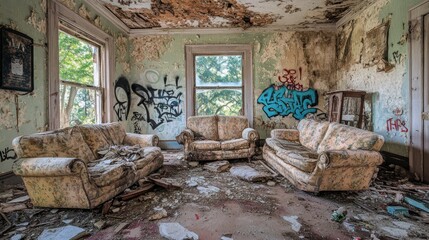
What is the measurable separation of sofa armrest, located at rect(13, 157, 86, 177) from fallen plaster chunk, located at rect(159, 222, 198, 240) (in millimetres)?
960

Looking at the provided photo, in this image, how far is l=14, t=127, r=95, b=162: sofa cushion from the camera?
2.25 m

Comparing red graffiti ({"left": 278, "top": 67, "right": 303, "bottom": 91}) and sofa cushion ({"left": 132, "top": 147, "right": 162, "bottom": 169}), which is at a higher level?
red graffiti ({"left": 278, "top": 67, "right": 303, "bottom": 91})

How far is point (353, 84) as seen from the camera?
466cm

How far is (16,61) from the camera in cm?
267

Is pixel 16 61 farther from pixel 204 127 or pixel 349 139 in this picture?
pixel 349 139

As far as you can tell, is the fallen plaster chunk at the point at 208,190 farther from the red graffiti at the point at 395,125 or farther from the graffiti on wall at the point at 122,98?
the graffiti on wall at the point at 122,98

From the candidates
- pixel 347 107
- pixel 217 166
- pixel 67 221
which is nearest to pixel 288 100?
pixel 347 107

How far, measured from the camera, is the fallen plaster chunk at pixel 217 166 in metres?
3.68

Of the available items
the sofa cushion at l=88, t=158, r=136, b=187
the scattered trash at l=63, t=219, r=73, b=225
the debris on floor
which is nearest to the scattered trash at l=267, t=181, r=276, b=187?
the debris on floor

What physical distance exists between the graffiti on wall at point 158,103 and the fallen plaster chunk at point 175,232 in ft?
12.7

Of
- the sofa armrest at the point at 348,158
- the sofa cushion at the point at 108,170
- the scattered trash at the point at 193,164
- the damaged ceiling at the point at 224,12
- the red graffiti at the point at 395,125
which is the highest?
the damaged ceiling at the point at 224,12

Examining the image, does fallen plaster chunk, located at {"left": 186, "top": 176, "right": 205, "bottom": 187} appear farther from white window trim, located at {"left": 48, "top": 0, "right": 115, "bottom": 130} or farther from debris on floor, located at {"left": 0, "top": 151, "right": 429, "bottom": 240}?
white window trim, located at {"left": 48, "top": 0, "right": 115, "bottom": 130}

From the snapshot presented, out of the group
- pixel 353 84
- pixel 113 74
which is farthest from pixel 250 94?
pixel 113 74

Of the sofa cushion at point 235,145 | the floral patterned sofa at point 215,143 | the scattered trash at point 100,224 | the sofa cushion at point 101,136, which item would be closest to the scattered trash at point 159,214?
the scattered trash at point 100,224
